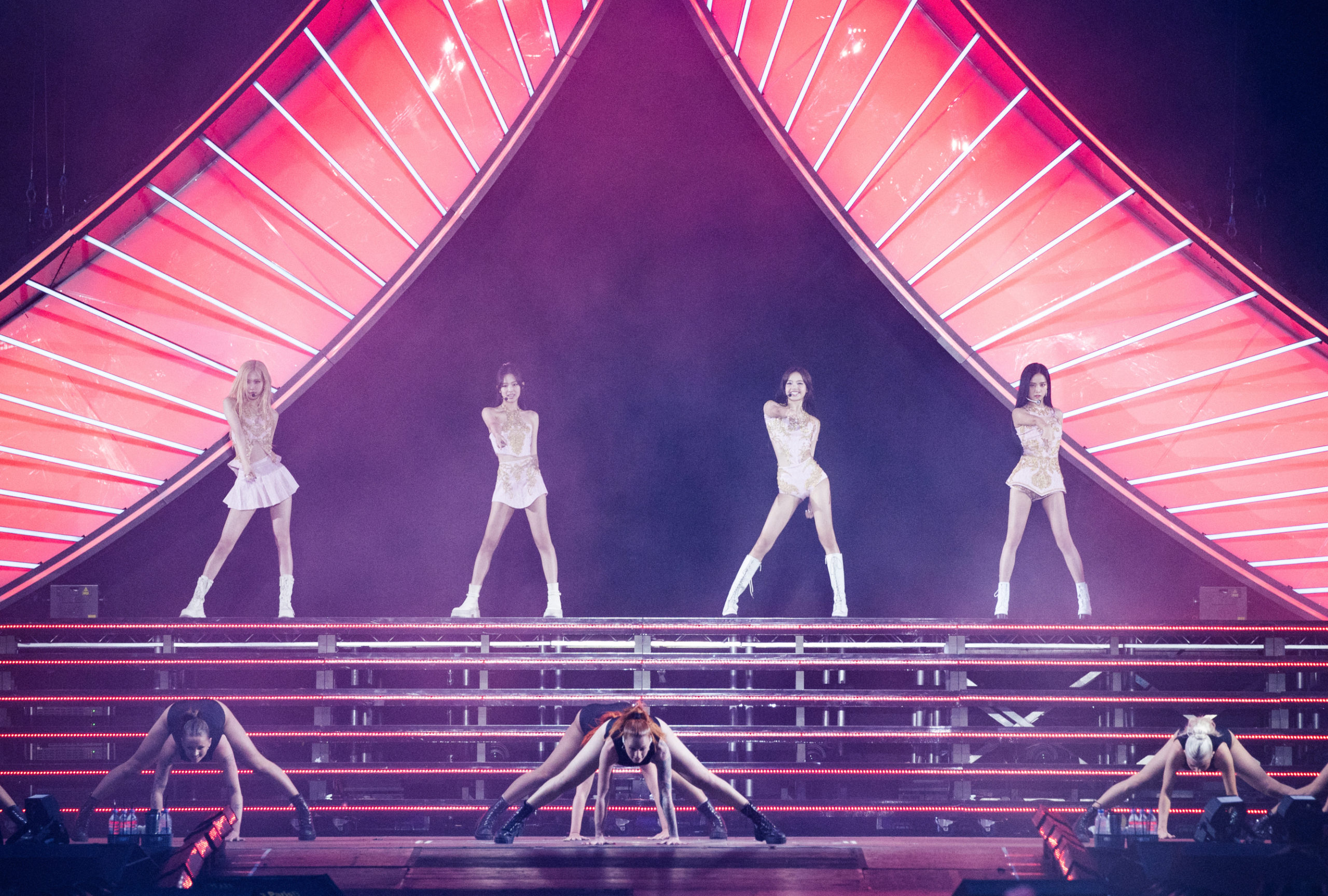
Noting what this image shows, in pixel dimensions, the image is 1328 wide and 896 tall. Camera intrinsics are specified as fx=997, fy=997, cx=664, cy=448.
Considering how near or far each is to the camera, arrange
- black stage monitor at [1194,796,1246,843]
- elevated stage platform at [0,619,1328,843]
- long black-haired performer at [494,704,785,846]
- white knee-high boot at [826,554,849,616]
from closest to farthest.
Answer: black stage monitor at [1194,796,1246,843]
long black-haired performer at [494,704,785,846]
elevated stage platform at [0,619,1328,843]
white knee-high boot at [826,554,849,616]

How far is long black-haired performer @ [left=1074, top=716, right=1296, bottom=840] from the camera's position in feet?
22.4

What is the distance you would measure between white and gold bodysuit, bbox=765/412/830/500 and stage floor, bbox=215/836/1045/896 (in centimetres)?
305

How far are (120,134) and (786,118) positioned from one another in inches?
255

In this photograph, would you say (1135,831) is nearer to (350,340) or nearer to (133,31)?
(350,340)

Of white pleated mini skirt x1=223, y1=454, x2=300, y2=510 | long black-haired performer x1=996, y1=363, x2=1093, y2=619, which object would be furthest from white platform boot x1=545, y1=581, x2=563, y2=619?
long black-haired performer x1=996, y1=363, x2=1093, y2=619

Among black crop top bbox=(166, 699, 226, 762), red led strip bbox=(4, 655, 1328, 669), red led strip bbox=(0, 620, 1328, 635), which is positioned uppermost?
red led strip bbox=(0, 620, 1328, 635)

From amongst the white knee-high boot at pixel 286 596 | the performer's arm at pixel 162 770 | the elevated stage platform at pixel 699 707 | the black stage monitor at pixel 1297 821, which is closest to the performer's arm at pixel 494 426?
the elevated stage platform at pixel 699 707

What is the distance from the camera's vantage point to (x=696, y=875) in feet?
21.5

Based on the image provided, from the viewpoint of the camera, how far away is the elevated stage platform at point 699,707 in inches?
302

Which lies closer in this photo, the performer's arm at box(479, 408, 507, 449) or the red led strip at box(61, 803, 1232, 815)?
the red led strip at box(61, 803, 1232, 815)

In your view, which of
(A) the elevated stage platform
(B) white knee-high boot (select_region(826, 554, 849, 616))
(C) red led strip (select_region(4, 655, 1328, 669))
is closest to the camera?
(A) the elevated stage platform

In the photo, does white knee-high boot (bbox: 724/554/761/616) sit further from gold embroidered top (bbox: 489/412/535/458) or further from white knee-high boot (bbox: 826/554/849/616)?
gold embroidered top (bbox: 489/412/535/458)

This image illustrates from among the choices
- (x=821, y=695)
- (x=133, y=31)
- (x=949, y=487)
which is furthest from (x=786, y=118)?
(x=133, y=31)

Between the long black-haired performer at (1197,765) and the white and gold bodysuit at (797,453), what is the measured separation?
11.1 feet
